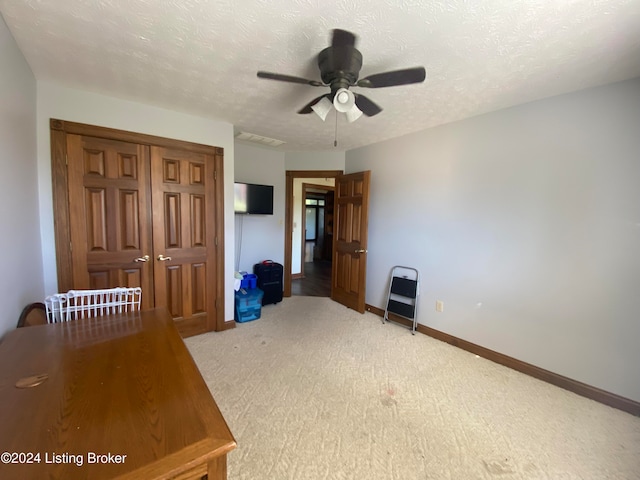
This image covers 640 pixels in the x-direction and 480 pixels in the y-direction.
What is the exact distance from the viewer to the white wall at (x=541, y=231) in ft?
6.47

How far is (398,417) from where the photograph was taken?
1.83 m

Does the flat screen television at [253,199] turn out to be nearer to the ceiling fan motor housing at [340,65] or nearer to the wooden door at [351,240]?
the wooden door at [351,240]

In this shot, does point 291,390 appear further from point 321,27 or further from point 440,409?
point 321,27

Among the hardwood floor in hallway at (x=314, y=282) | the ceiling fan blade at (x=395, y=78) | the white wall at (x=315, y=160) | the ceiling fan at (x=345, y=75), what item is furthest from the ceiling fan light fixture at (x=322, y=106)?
the hardwood floor in hallway at (x=314, y=282)

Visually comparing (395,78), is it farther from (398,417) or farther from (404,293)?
(404,293)

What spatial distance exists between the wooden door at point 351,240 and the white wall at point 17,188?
3202 millimetres

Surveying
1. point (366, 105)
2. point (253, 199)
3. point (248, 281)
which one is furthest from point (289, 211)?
point (366, 105)

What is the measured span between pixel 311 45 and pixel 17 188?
204 centimetres

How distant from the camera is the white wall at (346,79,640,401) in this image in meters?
1.97

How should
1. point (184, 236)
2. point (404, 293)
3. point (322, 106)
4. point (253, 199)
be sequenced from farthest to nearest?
point (253, 199), point (404, 293), point (184, 236), point (322, 106)

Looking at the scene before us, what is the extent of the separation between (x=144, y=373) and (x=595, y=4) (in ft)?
8.64

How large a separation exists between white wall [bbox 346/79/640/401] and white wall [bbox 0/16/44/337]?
344 cm

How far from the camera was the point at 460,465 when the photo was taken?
1.49 m

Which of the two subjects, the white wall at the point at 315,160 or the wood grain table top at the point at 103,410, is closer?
the wood grain table top at the point at 103,410
